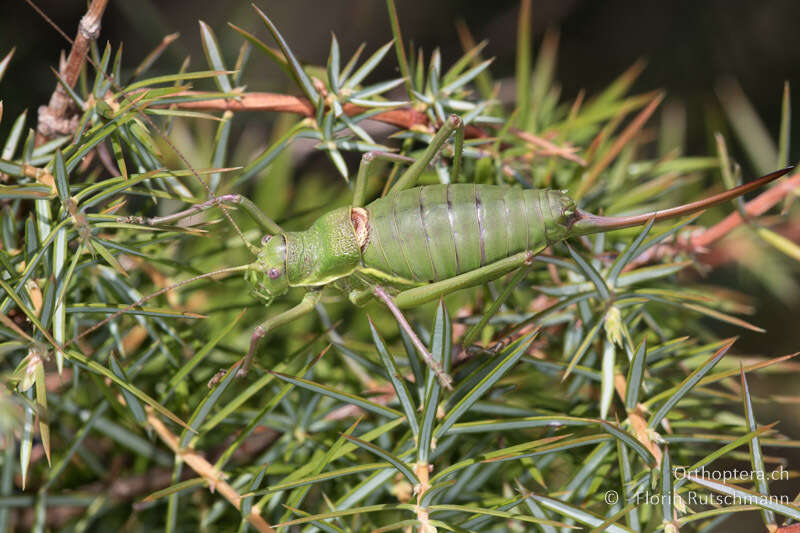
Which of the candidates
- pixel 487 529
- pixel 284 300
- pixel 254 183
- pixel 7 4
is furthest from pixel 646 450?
pixel 7 4

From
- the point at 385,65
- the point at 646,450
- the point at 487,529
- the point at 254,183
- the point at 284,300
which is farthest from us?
the point at 385,65

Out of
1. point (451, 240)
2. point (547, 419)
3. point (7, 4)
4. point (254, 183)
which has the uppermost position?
point (7, 4)

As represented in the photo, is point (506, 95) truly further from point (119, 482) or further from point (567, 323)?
point (119, 482)

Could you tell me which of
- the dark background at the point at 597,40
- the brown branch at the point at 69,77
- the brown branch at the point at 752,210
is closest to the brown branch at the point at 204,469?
the brown branch at the point at 69,77

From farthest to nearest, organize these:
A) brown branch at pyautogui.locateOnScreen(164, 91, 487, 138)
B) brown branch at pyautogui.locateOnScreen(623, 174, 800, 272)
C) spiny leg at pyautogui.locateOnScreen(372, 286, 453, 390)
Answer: brown branch at pyautogui.locateOnScreen(623, 174, 800, 272) < brown branch at pyautogui.locateOnScreen(164, 91, 487, 138) < spiny leg at pyautogui.locateOnScreen(372, 286, 453, 390)

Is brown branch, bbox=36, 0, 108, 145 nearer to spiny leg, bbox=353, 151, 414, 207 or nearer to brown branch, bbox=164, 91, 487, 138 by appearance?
brown branch, bbox=164, 91, 487, 138

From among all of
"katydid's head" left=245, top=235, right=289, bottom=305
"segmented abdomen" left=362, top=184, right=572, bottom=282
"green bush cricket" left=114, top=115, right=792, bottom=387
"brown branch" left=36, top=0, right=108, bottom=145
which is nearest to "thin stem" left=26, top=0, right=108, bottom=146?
"brown branch" left=36, top=0, right=108, bottom=145

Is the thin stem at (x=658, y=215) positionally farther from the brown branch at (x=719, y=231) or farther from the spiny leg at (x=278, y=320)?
the spiny leg at (x=278, y=320)
